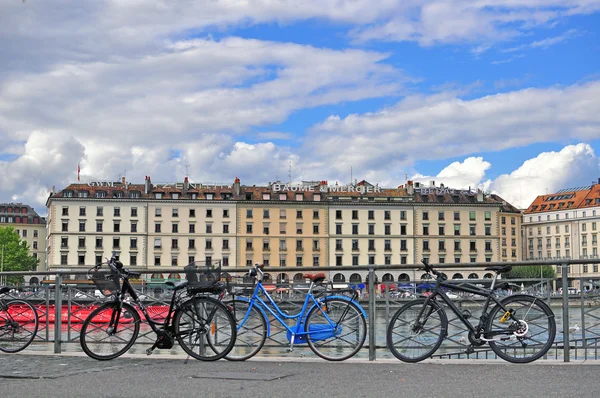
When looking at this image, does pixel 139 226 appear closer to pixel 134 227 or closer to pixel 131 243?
pixel 134 227

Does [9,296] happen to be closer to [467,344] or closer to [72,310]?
[72,310]

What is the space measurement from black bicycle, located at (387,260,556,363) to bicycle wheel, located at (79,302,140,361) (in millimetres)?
2978

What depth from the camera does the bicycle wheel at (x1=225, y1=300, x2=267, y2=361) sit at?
972 centimetres

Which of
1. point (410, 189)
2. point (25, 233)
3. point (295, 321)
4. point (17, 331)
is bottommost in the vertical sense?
point (17, 331)

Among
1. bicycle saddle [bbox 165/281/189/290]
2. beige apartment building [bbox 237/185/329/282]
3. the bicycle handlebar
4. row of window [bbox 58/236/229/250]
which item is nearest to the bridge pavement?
bicycle saddle [bbox 165/281/189/290]

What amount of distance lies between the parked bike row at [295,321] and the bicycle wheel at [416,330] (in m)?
0.01

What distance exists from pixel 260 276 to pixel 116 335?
1.80 m

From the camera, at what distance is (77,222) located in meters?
115

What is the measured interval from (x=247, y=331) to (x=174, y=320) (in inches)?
33.6

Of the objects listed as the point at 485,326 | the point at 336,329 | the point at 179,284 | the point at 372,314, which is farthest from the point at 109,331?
the point at 485,326

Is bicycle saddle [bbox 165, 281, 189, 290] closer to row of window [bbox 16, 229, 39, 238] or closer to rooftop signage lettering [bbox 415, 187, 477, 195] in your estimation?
rooftop signage lettering [bbox 415, 187, 477, 195]

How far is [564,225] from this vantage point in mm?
151500

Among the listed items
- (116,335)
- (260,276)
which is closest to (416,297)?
(260,276)

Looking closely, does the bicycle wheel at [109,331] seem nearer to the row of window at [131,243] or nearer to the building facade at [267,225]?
the building facade at [267,225]
